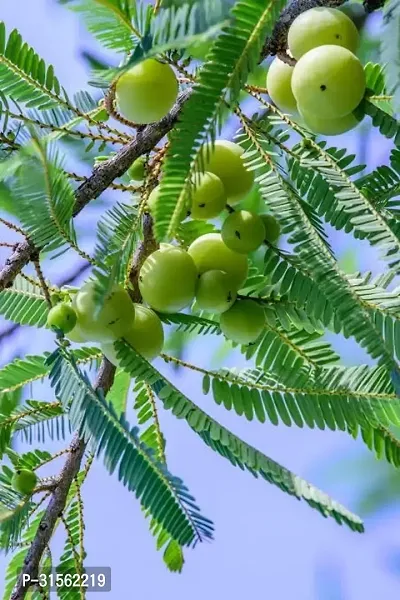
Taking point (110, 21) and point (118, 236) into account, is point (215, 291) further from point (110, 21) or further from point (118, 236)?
point (110, 21)

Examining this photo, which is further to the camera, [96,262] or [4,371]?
[4,371]

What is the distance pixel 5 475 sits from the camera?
0.89m

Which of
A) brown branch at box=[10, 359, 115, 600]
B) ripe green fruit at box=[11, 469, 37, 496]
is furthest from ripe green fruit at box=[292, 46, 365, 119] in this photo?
ripe green fruit at box=[11, 469, 37, 496]

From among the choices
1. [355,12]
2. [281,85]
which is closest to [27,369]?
[281,85]

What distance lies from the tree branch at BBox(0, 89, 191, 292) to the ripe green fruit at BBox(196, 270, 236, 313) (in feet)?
0.44

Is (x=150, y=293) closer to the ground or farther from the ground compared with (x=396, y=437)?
farther from the ground

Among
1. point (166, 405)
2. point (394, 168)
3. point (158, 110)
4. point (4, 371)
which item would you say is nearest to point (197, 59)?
point (158, 110)

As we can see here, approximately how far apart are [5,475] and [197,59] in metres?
0.50

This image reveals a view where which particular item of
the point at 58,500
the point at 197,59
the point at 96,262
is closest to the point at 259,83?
the point at 197,59

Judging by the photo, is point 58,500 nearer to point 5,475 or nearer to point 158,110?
point 5,475

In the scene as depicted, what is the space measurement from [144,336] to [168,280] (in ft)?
0.19

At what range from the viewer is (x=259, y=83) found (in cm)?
91

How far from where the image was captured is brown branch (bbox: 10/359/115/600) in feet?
2.75

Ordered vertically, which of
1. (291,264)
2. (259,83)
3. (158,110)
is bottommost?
(291,264)
